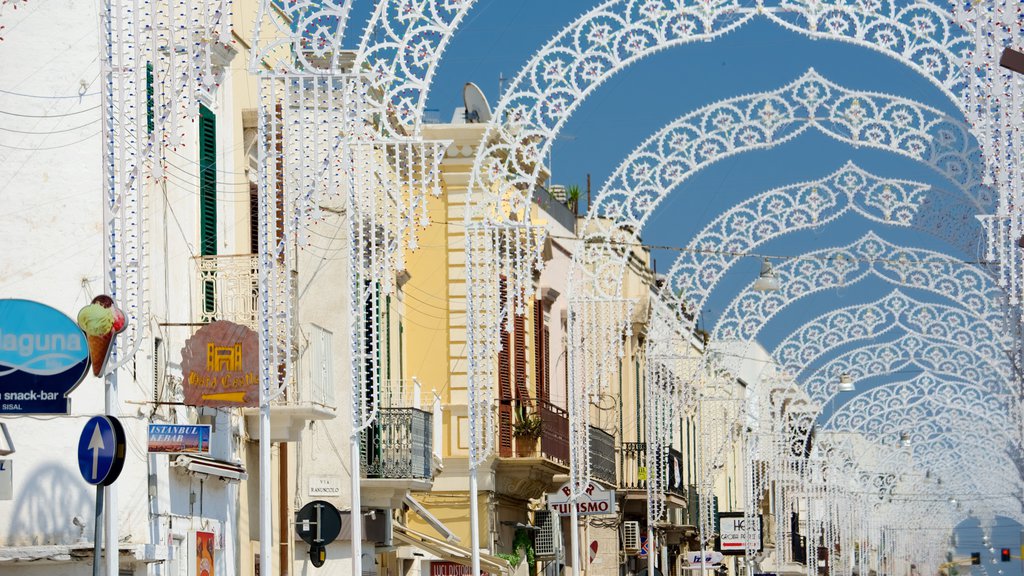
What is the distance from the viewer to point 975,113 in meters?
22.6

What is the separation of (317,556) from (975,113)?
8.97m

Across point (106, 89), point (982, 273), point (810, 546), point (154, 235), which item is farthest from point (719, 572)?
point (106, 89)

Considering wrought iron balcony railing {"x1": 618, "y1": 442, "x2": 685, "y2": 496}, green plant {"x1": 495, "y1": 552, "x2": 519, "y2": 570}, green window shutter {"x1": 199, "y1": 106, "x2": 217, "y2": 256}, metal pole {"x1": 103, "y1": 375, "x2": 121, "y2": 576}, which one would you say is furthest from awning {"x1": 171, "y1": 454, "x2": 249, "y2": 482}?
wrought iron balcony railing {"x1": 618, "y1": 442, "x2": 685, "y2": 496}

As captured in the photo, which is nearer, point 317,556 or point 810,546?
point 317,556

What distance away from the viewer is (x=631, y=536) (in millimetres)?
55125

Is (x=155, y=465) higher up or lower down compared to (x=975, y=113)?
lower down

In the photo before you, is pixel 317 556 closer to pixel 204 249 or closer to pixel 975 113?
pixel 204 249

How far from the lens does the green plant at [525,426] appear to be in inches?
1554

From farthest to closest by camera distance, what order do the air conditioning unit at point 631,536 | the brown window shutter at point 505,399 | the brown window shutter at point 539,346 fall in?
the air conditioning unit at point 631,536, the brown window shutter at point 539,346, the brown window shutter at point 505,399

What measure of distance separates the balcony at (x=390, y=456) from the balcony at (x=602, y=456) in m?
13.3

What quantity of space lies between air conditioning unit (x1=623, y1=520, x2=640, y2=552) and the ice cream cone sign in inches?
1598

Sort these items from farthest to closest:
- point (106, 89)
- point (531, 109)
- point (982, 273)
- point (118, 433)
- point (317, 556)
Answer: point (982, 273)
point (531, 109)
point (317, 556)
point (106, 89)
point (118, 433)

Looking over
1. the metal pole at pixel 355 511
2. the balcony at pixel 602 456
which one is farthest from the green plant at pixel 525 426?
the metal pole at pixel 355 511

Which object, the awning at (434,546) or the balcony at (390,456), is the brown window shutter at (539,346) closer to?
the awning at (434,546)
